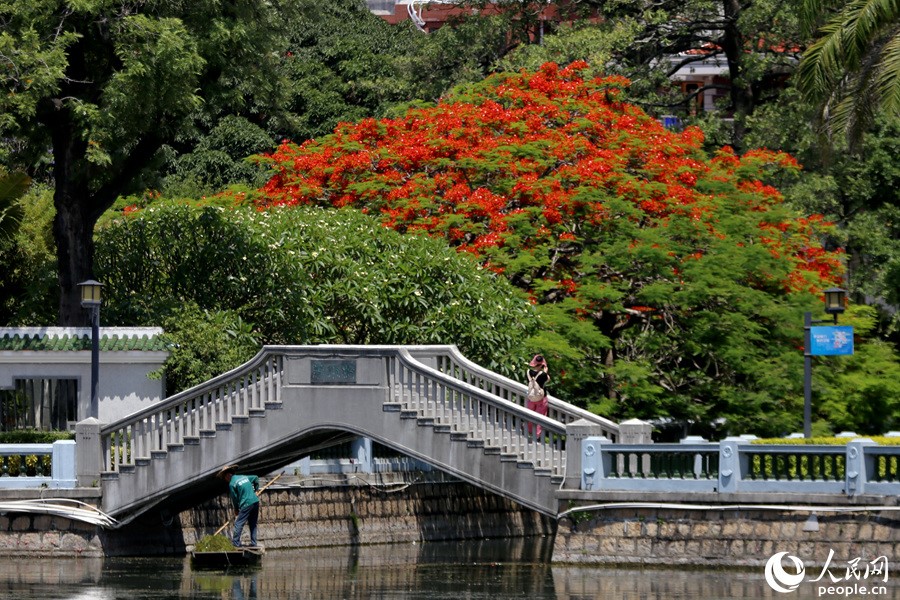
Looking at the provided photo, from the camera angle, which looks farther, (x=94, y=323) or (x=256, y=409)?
(x=94, y=323)

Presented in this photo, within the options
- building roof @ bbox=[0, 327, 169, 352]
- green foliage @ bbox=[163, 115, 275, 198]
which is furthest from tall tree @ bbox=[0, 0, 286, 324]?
green foliage @ bbox=[163, 115, 275, 198]

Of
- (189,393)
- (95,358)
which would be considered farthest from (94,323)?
(189,393)

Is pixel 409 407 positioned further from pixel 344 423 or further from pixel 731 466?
pixel 731 466

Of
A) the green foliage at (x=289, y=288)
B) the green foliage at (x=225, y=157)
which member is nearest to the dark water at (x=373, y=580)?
the green foliage at (x=289, y=288)

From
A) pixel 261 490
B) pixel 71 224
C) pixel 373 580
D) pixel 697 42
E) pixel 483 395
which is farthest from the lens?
pixel 697 42

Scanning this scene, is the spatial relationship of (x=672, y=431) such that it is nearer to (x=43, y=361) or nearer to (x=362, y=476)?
(x=362, y=476)

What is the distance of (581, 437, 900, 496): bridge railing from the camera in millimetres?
20297

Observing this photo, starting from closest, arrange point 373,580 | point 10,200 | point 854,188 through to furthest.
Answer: point 373,580, point 10,200, point 854,188

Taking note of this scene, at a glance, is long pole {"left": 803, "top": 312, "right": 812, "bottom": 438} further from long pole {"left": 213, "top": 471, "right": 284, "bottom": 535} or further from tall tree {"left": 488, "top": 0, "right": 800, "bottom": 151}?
tall tree {"left": 488, "top": 0, "right": 800, "bottom": 151}

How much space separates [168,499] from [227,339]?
3145 millimetres

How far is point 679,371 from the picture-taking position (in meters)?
29.4

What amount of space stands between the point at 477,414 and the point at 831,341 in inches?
222

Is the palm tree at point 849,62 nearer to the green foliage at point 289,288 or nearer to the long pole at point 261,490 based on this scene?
the green foliage at point 289,288

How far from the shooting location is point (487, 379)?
2391cm
